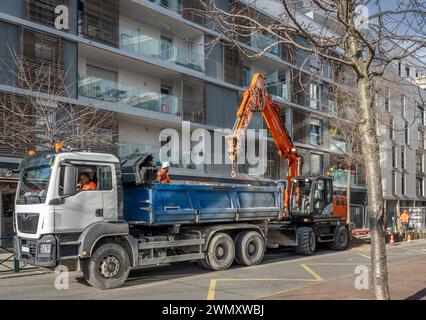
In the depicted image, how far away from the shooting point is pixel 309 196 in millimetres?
19062

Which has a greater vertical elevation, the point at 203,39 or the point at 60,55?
the point at 203,39

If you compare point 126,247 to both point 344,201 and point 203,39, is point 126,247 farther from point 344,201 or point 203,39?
point 203,39

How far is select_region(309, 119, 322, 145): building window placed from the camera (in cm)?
3875

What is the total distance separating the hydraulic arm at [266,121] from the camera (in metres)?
14.9

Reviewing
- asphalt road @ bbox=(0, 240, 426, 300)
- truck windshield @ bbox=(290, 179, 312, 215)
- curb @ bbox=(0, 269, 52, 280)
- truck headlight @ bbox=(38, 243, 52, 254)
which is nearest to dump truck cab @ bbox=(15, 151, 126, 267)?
truck headlight @ bbox=(38, 243, 52, 254)

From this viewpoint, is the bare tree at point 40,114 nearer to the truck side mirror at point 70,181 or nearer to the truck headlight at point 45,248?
the truck side mirror at point 70,181

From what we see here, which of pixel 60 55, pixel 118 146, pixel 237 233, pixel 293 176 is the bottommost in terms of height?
pixel 237 233

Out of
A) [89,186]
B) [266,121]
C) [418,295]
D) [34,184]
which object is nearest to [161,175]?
[89,186]

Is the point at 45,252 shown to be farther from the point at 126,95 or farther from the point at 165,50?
the point at 165,50

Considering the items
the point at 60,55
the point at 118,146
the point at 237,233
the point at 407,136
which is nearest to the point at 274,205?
the point at 237,233

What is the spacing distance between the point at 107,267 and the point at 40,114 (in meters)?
7.77

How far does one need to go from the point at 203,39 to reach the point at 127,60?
554cm

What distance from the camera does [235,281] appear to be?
11.6m

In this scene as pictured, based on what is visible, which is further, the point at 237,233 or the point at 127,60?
the point at 127,60
